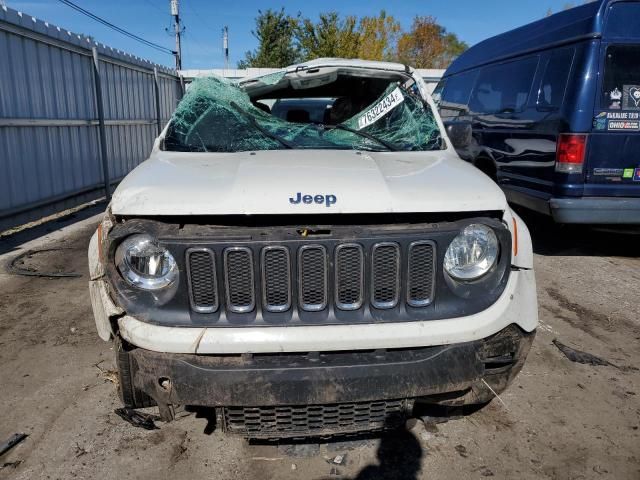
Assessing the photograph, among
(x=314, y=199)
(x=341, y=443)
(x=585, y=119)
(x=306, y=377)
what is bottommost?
(x=341, y=443)

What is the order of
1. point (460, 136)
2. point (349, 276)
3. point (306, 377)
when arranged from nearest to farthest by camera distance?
point (306, 377)
point (349, 276)
point (460, 136)

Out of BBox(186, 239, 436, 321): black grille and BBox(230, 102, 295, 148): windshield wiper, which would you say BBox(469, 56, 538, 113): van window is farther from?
BBox(186, 239, 436, 321): black grille

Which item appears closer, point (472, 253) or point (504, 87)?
point (472, 253)

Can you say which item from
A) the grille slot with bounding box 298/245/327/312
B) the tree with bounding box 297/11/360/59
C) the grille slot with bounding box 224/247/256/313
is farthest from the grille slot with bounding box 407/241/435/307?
the tree with bounding box 297/11/360/59

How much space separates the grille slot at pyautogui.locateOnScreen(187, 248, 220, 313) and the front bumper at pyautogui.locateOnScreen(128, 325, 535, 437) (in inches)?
8.3

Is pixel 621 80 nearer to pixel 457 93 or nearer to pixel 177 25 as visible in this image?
pixel 457 93

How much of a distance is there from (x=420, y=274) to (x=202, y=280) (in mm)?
918

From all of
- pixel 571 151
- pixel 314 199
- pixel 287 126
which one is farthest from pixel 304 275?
pixel 571 151

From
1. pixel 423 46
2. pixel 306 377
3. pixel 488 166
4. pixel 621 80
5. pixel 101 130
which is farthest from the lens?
pixel 423 46

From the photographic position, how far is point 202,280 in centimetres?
207

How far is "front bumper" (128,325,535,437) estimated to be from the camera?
6.53 ft

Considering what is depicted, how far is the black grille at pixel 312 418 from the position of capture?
7.03 feet

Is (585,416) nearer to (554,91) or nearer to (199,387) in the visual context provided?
(199,387)

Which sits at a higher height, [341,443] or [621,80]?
[621,80]
